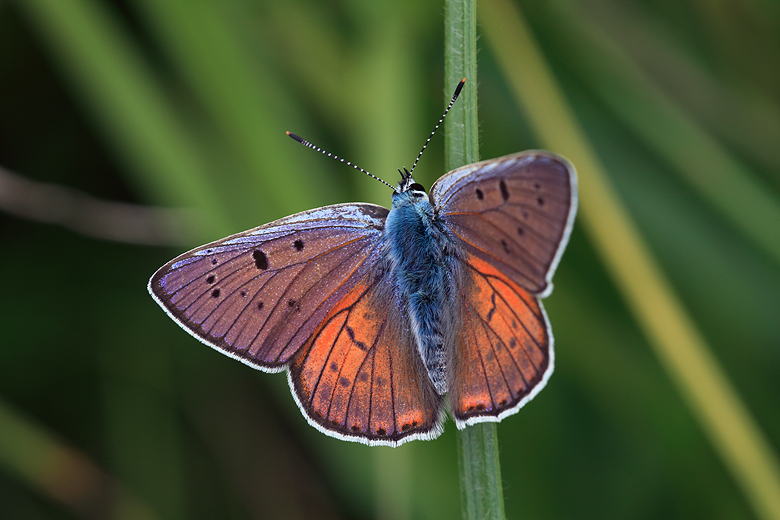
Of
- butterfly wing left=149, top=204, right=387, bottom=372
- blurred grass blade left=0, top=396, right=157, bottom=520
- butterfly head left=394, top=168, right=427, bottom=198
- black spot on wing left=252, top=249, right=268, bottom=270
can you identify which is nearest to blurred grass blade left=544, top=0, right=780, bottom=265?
butterfly head left=394, top=168, right=427, bottom=198

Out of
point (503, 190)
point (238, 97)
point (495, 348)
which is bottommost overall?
point (495, 348)

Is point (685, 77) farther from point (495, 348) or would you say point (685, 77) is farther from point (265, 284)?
point (265, 284)

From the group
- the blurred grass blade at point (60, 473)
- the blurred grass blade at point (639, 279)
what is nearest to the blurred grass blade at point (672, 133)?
the blurred grass blade at point (639, 279)

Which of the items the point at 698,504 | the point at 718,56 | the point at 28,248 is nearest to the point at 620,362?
the point at 698,504

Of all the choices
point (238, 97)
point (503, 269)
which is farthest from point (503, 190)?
point (238, 97)

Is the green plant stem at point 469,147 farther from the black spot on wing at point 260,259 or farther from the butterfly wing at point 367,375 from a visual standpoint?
the black spot on wing at point 260,259

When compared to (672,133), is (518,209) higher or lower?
lower
